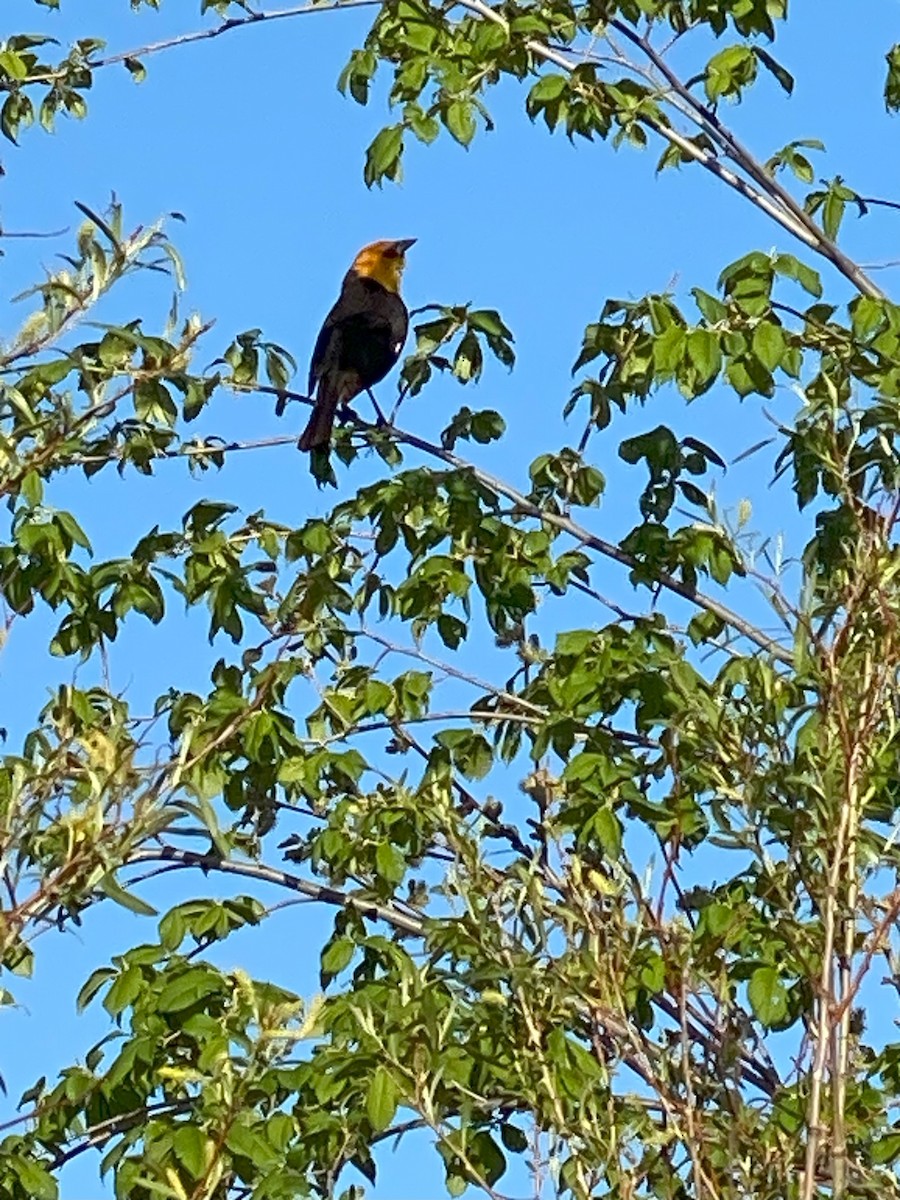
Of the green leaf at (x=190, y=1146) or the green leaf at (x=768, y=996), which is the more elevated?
the green leaf at (x=768, y=996)

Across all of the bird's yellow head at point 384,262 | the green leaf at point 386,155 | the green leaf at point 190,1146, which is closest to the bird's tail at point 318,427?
the green leaf at point 386,155

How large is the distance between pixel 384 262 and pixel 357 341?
90.1 inches

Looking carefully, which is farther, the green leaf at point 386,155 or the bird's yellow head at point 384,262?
the bird's yellow head at point 384,262

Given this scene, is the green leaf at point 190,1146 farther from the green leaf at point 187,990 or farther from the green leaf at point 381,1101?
the green leaf at point 187,990

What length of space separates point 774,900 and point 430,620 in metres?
2.18

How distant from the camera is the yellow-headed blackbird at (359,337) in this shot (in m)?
7.69

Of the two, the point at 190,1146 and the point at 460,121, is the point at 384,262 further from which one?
the point at 190,1146

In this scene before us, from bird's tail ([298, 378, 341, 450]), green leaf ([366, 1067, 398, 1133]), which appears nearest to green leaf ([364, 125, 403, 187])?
bird's tail ([298, 378, 341, 450])

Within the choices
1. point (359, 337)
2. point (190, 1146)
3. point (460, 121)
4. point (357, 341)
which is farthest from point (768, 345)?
point (359, 337)

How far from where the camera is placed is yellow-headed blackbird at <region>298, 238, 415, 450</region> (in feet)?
25.2

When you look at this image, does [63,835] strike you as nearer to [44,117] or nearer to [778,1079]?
[778,1079]

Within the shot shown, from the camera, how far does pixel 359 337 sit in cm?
863

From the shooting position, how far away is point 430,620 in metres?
5.55

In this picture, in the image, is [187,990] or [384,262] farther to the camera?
[384,262]
